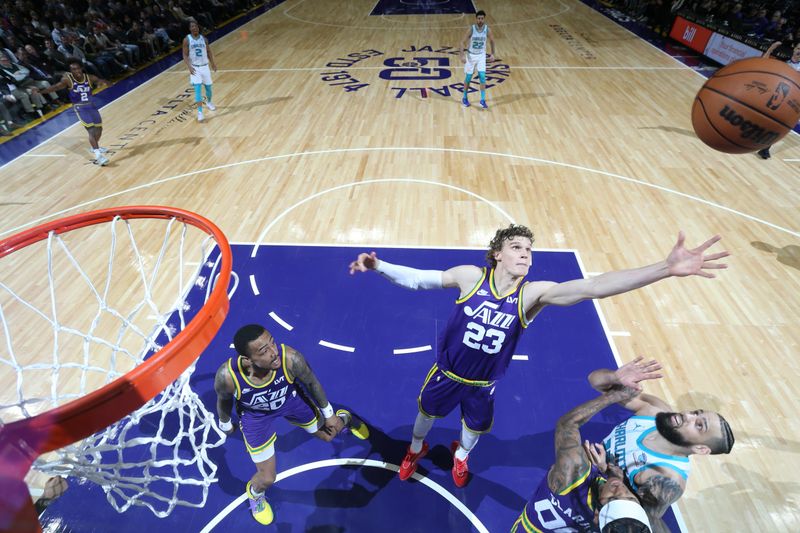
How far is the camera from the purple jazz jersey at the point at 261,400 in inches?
106

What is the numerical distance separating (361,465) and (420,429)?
636 mm

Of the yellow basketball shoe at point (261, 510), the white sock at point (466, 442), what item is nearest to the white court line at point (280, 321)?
the yellow basketball shoe at point (261, 510)

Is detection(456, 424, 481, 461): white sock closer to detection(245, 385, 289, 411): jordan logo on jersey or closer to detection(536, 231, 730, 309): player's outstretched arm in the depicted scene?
detection(536, 231, 730, 309): player's outstretched arm

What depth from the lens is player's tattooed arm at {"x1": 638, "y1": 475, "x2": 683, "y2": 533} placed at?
6.76 feet

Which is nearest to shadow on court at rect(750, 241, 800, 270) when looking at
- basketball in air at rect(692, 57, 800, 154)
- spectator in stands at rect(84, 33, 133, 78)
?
basketball in air at rect(692, 57, 800, 154)

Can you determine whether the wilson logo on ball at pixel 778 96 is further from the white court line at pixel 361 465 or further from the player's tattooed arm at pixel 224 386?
the player's tattooed arm at pixel 224 386

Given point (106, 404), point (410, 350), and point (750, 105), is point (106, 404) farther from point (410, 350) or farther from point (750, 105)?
point (750, 105)

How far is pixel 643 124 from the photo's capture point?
28.3ft

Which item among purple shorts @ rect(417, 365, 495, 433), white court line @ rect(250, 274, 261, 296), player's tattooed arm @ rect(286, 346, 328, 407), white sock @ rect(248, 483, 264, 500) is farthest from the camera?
white court line @ rect(250, 274, 261, 296)

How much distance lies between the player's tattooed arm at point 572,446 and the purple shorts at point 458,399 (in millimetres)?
618

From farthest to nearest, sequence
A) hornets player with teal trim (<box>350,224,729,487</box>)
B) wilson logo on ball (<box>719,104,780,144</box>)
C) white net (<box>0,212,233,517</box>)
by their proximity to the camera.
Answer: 1. wilson logo on ball (<box>719,104,780,144</box>)
2. white net (<box>0,212,233,517</box>)
3. hornets player with teal trim (<box>350,224,729,487</box>)

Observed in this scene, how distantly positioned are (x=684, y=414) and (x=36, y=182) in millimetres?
9128

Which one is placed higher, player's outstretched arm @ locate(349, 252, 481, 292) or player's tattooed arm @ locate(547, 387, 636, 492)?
player's outstretched arm @ locate(349, 252, 481, 292)

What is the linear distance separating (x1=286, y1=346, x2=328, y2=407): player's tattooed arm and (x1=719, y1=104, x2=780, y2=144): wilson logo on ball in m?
3.99
